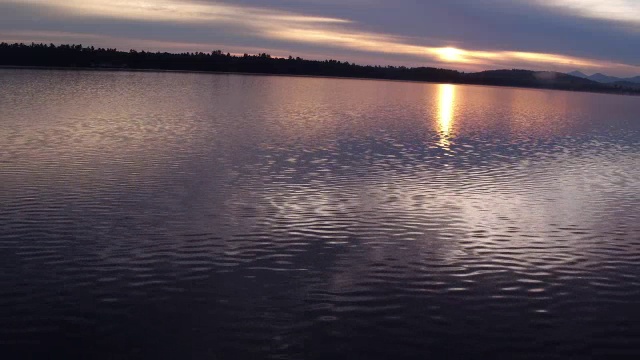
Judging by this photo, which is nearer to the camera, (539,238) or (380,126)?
(539,238)

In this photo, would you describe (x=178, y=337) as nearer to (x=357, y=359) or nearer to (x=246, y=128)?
(x=357, y=359)

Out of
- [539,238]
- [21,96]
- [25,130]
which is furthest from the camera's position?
[21,96]

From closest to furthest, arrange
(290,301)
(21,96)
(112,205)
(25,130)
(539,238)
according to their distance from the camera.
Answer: (290,301) < (539,238) < (112,205) < (25,130) < (21,96)

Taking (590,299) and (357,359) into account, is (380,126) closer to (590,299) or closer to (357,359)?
(590,299)

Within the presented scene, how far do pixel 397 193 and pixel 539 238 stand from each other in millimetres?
7402

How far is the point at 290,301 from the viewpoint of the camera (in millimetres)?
14875

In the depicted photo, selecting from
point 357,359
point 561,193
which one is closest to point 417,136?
point 561,193

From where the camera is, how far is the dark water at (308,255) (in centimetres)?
1331

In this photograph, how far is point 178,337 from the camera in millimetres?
13000

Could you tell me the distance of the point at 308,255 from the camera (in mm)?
18281

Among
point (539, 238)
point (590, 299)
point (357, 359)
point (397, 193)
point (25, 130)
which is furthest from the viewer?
point (25, 130)

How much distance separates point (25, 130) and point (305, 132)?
1963 cm

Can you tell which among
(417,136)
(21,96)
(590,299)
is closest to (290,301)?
(590,299)

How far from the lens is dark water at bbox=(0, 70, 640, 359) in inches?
524
